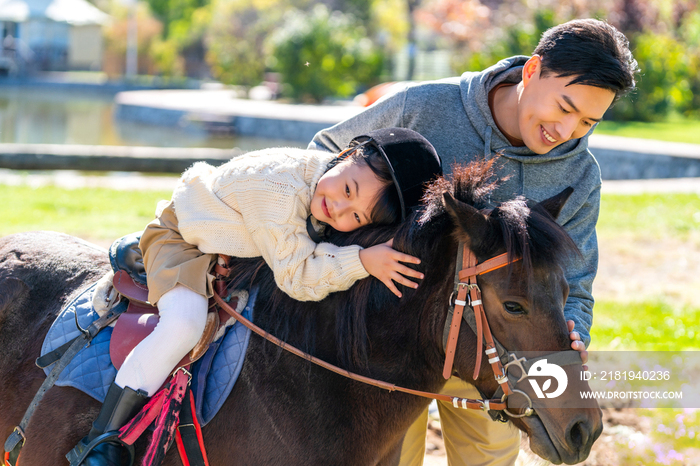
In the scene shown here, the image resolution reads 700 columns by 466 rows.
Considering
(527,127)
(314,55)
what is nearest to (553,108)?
(527,127)

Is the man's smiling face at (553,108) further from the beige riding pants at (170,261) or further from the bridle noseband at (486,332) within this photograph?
the beige riding pants at (170,261)

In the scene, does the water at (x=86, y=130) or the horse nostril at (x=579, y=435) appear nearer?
the horse nostril at (x=579, y=435)

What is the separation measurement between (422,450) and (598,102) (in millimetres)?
1741

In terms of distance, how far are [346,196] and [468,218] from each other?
0.49 meters

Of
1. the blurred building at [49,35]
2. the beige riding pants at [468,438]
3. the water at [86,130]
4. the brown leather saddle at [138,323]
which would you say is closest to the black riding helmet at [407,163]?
the brown leather saddle at [138,323]

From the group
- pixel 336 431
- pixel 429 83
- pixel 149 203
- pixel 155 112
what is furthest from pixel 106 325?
pixel 155 112

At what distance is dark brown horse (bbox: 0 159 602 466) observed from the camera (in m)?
1.98

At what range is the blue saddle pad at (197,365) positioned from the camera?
226 centimetres

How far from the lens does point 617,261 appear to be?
24.5ft

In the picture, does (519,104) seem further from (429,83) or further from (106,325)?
(106,325)

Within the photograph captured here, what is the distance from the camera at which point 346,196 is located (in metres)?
2.29

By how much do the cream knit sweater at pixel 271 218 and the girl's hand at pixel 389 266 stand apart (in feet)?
0.14

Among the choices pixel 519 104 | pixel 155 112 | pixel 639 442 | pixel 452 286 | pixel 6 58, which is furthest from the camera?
pixel 6 58

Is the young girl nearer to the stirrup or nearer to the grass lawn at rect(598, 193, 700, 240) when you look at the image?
the stirrup
